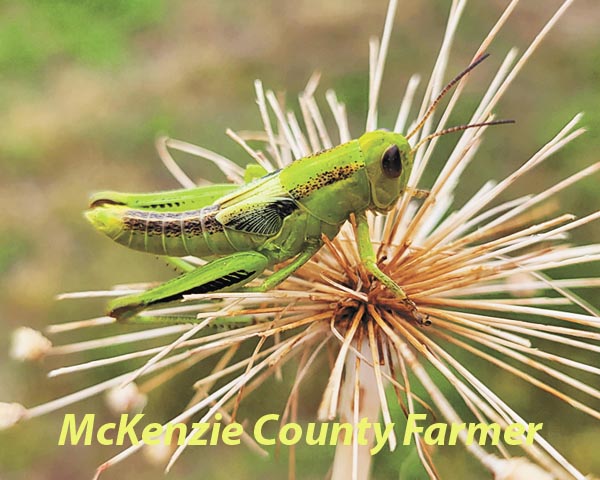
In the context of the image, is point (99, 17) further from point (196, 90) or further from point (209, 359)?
point (209, 359)

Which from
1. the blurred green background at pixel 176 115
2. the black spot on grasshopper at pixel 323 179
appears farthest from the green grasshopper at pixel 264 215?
the blurred green background at pixel 176 115

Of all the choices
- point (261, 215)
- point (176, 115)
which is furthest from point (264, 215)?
point (176, 115)

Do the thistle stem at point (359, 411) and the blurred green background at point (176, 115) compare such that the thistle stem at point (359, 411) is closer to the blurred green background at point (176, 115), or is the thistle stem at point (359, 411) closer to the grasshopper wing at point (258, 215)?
the grasshopper wing at point (258, 215)

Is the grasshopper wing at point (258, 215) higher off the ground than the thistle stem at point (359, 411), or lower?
higher

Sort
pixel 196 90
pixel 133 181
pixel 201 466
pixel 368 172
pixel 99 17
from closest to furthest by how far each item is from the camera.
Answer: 1. pixel 368 172
2. pixel 201 466
3. pixel 133 181
4. pixel 196 90
5. pixel 99 17

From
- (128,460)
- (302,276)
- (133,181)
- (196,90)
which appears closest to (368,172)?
(302,276)

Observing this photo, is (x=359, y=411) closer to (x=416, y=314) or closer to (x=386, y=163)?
(x=416, y=314)

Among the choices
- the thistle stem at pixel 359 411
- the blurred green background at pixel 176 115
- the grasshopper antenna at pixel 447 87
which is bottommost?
the thistle stem at pixel 359 411

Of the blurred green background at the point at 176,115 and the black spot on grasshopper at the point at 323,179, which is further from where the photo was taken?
the blurred green background at the point at 176,115
